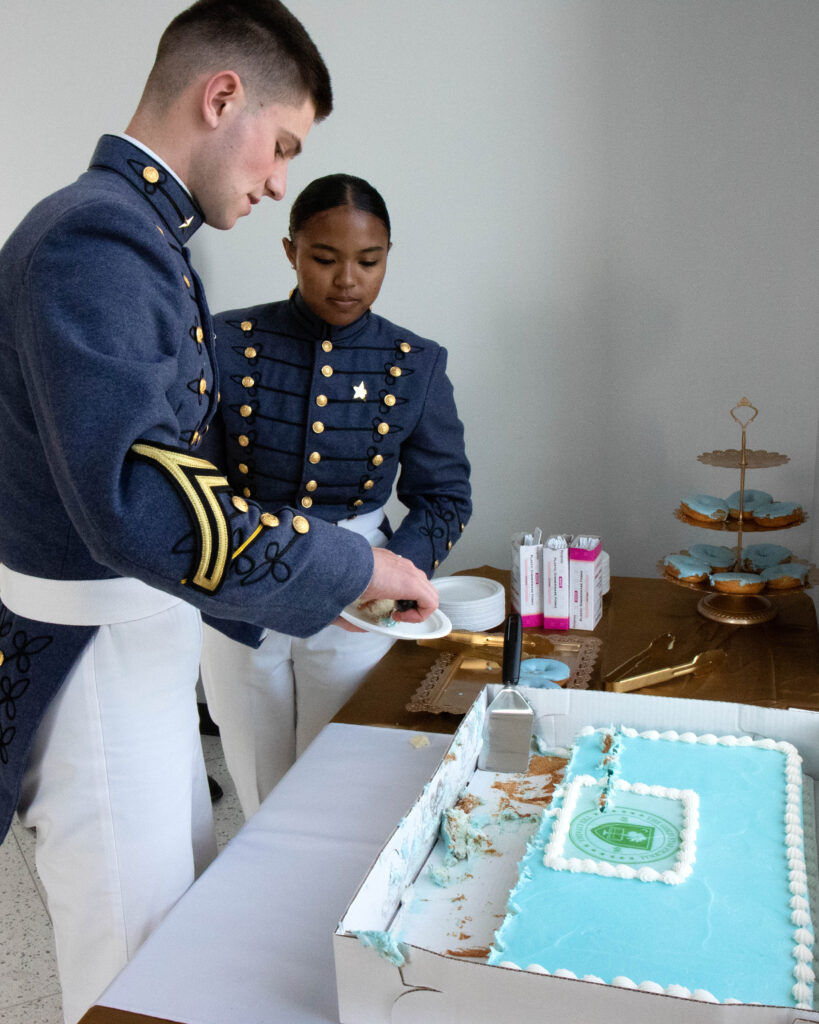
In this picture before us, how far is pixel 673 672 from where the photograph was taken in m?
1.42

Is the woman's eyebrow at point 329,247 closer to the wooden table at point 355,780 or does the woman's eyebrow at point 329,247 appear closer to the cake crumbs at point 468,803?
the wooden table at point 355,780

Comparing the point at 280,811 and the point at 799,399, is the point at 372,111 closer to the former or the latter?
the point at 799,399

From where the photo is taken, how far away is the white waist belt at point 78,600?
0.98 meters

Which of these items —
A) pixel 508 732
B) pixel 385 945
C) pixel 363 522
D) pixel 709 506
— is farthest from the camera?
pixel 709 506

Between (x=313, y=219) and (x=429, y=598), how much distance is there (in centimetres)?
73

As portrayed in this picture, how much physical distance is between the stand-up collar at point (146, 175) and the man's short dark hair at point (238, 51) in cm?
6

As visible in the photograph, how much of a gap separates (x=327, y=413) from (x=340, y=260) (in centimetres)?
25

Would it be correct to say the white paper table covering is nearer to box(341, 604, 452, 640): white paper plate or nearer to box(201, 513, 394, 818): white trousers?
box(341, 604, 452, 640): white paper plate

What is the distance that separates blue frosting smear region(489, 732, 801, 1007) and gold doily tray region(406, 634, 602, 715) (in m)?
0.34

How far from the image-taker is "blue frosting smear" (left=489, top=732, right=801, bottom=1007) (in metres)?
0.75

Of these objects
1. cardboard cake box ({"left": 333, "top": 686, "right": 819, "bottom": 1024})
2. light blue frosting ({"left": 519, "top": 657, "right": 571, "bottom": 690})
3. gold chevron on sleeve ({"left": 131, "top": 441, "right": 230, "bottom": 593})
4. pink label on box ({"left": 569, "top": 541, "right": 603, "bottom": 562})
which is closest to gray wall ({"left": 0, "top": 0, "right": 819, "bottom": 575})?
pink label on box ({"left": 569, "top": 541, "right": 603, "bottom": 562})

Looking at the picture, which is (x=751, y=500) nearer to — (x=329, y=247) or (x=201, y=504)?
(x=329, y=247)

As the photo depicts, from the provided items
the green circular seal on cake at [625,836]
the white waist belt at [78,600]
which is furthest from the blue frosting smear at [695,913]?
the white waist belt at [78,600]

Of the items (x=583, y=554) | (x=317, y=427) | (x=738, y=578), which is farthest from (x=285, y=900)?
(x=738, y=578)
